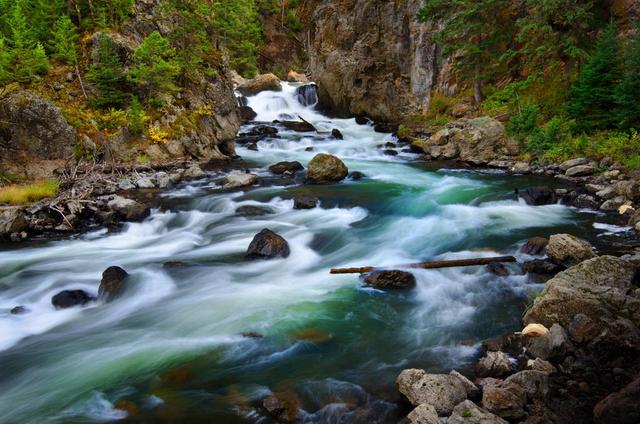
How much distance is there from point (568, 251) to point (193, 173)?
1427cm

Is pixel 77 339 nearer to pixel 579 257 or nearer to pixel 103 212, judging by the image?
pixel 103 212

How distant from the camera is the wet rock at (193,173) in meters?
18.2

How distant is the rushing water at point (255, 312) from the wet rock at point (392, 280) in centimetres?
25

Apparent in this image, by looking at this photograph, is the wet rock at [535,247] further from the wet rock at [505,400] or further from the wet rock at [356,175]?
the wet rock at [356,175]

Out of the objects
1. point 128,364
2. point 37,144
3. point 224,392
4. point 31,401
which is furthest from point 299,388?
point 37,144

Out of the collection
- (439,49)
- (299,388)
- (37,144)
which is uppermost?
(439,49)

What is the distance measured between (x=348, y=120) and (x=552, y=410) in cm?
2966

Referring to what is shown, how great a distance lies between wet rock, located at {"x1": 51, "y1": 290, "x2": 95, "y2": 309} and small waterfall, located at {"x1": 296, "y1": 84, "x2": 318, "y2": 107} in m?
29.9

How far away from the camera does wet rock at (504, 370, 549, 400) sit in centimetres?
473

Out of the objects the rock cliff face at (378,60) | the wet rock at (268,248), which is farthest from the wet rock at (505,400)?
the rock cliff face at (378,60)

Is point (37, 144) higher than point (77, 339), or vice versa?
point (37, 144)

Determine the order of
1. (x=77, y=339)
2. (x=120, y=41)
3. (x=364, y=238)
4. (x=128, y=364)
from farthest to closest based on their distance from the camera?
(x=120, y=41) → (x=364, y=238) → (x=77, y=339) → (x=128, y=364)

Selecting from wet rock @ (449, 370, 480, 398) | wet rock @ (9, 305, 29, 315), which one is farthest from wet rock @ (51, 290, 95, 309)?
wet rock @ (449, 370, 480, 398)

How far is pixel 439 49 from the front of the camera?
2891 cm
